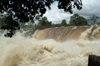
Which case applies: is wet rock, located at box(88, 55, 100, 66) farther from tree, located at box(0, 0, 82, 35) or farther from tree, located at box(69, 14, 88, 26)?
tree, located at box(69, 14, 88, 26)

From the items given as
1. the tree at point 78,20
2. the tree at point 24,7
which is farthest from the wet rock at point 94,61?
the tree at point 78,20

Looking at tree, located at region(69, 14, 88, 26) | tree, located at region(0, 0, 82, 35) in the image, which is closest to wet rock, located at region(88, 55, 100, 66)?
tree, located at region(0, 0, 82, 35)

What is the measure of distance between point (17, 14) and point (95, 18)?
35.3 meters

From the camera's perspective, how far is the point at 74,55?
538 cm

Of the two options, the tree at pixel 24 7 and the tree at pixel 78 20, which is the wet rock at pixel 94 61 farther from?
the tree at pixel 78 20

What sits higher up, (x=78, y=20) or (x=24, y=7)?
(x=78, y=20)

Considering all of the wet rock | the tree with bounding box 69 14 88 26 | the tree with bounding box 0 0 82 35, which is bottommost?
the wet rock

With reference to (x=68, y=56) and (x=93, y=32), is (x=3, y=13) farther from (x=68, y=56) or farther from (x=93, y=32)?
(x=93, y=32)

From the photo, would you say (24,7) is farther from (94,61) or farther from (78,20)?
(78,20)

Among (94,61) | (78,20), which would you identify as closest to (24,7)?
(94,61)

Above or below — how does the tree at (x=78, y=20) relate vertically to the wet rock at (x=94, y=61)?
above

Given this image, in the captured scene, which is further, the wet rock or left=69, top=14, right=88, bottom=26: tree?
left=69, top=14, right=88, bottom=26: tree

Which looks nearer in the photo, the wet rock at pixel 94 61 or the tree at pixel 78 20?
the wet rock at pixel 94 61

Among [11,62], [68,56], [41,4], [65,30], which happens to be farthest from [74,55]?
[65,30]
